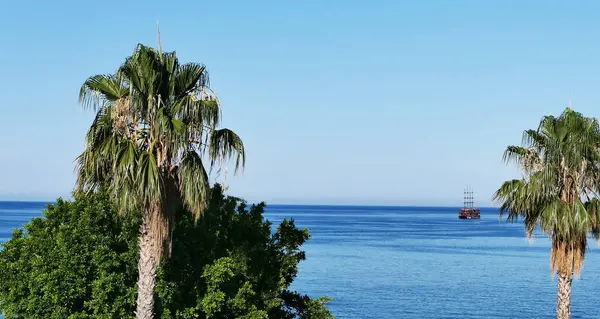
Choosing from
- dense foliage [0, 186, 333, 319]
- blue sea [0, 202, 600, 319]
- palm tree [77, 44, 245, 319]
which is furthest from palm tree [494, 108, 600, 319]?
blue sea [0, 202, 600, 319]

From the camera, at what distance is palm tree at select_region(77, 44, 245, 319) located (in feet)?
53.9

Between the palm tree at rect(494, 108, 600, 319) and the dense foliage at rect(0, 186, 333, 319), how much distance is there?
9096 mm

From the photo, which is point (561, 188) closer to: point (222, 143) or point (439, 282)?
point (222, 143)

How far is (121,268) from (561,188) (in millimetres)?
15114

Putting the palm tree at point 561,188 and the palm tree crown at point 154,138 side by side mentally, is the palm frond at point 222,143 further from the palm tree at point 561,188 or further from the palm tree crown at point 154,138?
the palm tree at point 561,188

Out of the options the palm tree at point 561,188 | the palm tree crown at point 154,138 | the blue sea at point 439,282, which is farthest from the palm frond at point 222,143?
the blue sea at point 439,282

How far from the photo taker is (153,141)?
55.0 ft

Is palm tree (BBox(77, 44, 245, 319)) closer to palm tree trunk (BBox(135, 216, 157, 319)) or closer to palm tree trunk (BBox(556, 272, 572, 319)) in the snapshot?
palm tree trunk (BBox(135, 216, 157, 319))

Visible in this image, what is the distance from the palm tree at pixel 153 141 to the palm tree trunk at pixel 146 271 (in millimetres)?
25

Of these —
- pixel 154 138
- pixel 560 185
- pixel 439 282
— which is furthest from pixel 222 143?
pixel 439 282

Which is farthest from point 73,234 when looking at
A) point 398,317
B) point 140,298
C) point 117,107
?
point 398,317

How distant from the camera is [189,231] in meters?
24.6

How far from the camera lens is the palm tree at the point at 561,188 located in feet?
80.1

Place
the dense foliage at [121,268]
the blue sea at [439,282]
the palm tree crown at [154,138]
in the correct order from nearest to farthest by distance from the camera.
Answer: the palm tree crown at [154,138] → the dense foliage at [121,268] → the blue sea at [439,282]
